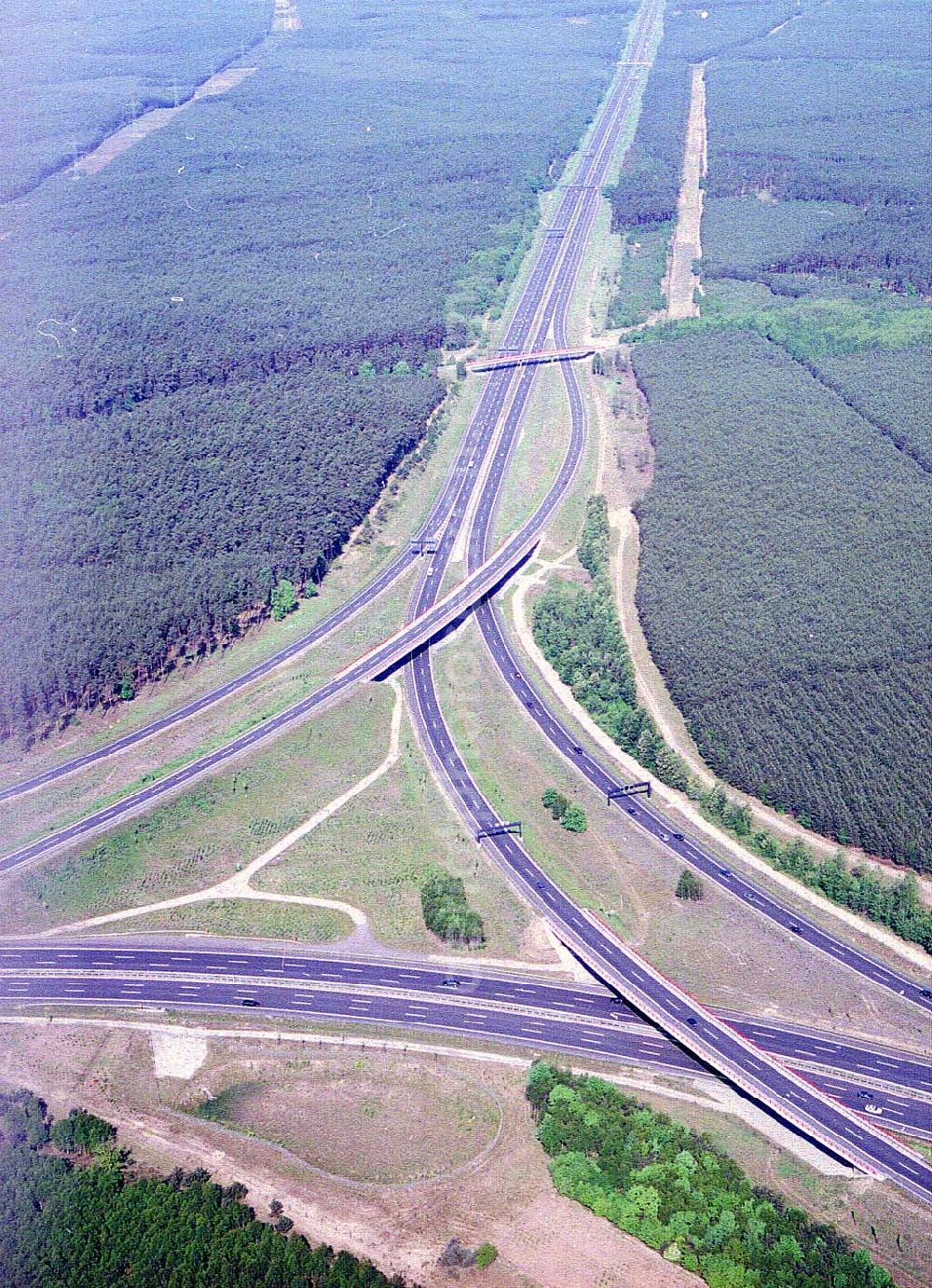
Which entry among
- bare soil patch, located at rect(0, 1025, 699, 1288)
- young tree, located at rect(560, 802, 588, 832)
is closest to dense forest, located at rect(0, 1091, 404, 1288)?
bare soil patch, located at rect(0, 1025, 699, 1288)

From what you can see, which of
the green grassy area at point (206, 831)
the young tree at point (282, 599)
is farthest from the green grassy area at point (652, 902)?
the young tree at point (282, 599)

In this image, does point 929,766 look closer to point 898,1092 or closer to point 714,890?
point 714,890

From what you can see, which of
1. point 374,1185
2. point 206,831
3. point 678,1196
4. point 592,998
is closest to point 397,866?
point 206,831

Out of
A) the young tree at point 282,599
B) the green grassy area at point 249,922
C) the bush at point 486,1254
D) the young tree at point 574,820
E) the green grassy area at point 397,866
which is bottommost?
the bush at point 486,1254

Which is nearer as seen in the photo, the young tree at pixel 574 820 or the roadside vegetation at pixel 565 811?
the young tree at pixel 574 820

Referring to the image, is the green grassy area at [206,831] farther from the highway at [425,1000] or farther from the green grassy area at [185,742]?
the highway at [425,1000]

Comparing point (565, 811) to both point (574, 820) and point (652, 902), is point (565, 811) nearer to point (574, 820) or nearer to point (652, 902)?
point (574, 820)

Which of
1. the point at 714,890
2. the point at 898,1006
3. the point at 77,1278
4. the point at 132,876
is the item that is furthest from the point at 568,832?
the point at 77,1278

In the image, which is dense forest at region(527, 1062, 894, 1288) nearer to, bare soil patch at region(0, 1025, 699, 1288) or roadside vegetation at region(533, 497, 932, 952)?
bare soil patch at region(0, 1025, 699, 1288)
